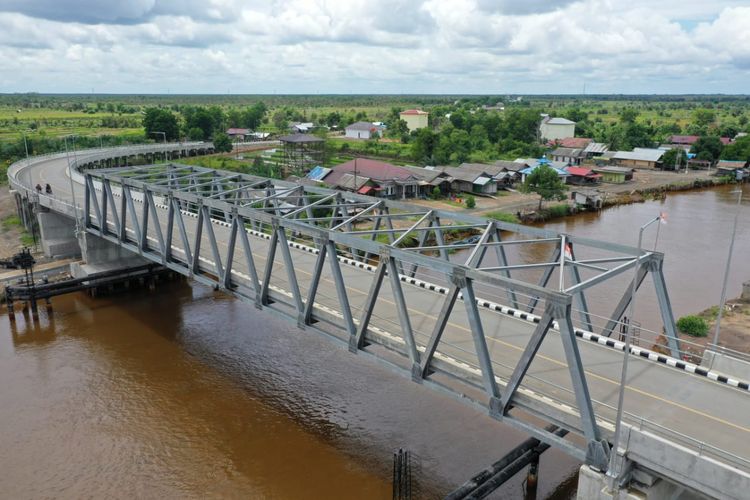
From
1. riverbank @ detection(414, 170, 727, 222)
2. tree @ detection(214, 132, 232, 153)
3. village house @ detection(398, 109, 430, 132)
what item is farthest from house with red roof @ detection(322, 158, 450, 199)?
village house @ detection(398, 109, 430, 132)

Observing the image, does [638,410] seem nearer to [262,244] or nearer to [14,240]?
[262,244]

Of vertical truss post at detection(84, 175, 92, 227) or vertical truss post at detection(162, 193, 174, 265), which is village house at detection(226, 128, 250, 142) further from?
vertical truss post at detection(162, 193, 174, 265)

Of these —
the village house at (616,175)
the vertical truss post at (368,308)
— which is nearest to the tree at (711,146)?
the village house at (616,175)

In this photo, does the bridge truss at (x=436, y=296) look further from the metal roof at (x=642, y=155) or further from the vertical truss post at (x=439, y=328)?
the metal roof at (x=642, y=155)

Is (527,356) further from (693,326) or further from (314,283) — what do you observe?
(693,326)

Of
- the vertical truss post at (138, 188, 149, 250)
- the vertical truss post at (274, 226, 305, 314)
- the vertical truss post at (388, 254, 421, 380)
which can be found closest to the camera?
the vertical truss post at (388, 254, 421, 380)
